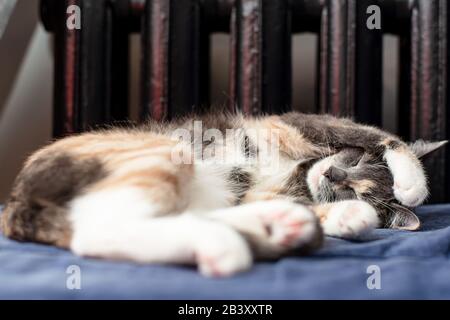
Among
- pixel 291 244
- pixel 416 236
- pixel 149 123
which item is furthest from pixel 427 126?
pixel 291 244

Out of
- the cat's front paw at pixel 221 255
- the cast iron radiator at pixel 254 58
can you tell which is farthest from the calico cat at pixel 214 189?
the cast iron radiator at pixel 254 58

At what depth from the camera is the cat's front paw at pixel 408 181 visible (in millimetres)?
1158

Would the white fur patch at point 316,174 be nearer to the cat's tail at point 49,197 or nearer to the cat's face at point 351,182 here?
the cat's face at point 351,182

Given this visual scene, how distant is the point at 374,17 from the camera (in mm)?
1608

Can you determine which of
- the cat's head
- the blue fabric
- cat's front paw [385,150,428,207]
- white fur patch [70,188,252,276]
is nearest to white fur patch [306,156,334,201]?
the cat's head

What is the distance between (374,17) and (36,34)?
3.76 ft

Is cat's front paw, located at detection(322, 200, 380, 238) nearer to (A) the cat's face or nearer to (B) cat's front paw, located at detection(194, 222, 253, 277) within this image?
(A) the cat's face

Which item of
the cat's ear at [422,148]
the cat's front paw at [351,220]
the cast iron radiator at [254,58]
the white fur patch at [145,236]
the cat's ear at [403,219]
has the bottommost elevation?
the cat's ear at [403,219]

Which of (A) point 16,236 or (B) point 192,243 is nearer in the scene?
(B) point 192,243

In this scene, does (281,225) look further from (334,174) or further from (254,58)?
(254,58)

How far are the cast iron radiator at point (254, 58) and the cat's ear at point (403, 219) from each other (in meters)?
0.50
